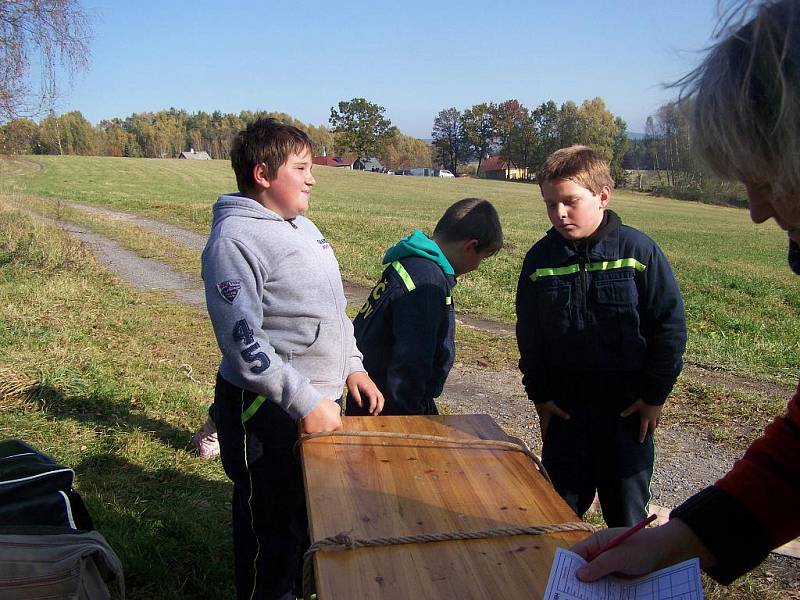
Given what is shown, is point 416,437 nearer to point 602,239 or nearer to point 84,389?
point 602,239

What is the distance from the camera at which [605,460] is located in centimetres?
280

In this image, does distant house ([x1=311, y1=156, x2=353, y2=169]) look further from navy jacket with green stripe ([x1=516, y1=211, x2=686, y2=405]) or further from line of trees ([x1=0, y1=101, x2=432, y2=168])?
navy jacket with green stripe ([x1=516, y1=211, x2=686, y2=405])

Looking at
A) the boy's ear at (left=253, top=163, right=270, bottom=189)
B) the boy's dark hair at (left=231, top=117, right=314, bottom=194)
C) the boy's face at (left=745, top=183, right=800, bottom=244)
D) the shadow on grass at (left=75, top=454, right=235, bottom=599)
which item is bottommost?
the shadow on grass at (left=75, top=454, right=235, bottom=599)

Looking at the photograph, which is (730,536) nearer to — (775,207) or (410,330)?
(775,207)

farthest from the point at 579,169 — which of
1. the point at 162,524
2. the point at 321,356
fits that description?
the point at 162,524

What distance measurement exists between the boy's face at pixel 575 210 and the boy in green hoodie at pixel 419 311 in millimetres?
384

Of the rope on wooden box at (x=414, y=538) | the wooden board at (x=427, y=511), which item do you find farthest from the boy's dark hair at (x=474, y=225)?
the rope on wooden box at (x=414, y=538)

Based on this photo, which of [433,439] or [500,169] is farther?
[500,169]

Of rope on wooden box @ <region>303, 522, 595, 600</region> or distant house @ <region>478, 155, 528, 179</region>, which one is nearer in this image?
rope on wooden box @ <region>303, 522, 595, 600</region>

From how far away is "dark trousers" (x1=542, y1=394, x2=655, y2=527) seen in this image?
2.75 m

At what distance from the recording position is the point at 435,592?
1358 mm

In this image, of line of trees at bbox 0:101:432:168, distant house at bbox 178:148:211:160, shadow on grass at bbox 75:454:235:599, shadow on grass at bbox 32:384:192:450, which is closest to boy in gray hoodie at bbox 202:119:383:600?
shadow on grass at bbox 75:454:235:599

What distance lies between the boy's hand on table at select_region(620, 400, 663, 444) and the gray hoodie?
1153 mm

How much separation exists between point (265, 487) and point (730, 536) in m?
1.58
